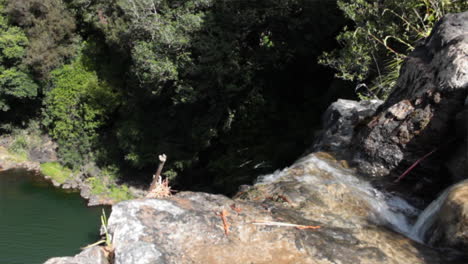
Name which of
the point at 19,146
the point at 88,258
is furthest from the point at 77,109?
the point at 88,258

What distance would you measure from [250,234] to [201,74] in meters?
7.76

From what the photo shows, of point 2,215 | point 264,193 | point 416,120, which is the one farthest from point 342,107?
point 2,215

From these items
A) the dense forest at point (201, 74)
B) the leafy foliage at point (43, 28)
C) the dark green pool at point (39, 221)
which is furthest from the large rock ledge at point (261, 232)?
the leafy foliage at point (43, 28)

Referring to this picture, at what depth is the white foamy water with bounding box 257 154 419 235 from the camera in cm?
335

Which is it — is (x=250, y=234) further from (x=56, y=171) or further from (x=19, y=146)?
(x=19, y=146)

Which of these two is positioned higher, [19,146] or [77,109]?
[77,109]

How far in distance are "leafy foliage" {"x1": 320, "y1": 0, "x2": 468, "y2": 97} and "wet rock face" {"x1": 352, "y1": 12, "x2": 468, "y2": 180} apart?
171 cm

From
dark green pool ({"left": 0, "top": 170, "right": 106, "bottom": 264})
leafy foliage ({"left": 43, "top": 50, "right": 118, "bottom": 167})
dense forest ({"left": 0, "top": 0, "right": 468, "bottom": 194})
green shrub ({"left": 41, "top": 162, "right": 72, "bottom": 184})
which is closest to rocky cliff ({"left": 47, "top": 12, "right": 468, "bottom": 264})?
dense forest ({"left": 0, "top": 0, "right": 468, "bottom": 194})

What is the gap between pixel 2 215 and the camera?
12.0 meters

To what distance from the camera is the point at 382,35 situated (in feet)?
21.8

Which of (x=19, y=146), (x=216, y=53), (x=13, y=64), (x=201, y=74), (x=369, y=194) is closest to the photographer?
(x=369, y=194)

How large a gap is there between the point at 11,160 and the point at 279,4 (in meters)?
12.9

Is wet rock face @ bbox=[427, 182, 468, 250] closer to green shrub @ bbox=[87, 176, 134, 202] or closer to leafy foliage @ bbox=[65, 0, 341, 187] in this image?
leafy foliage @ bbox=[65, 0, 341, 187]

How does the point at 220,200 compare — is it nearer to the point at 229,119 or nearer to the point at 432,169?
the point at 432,169
